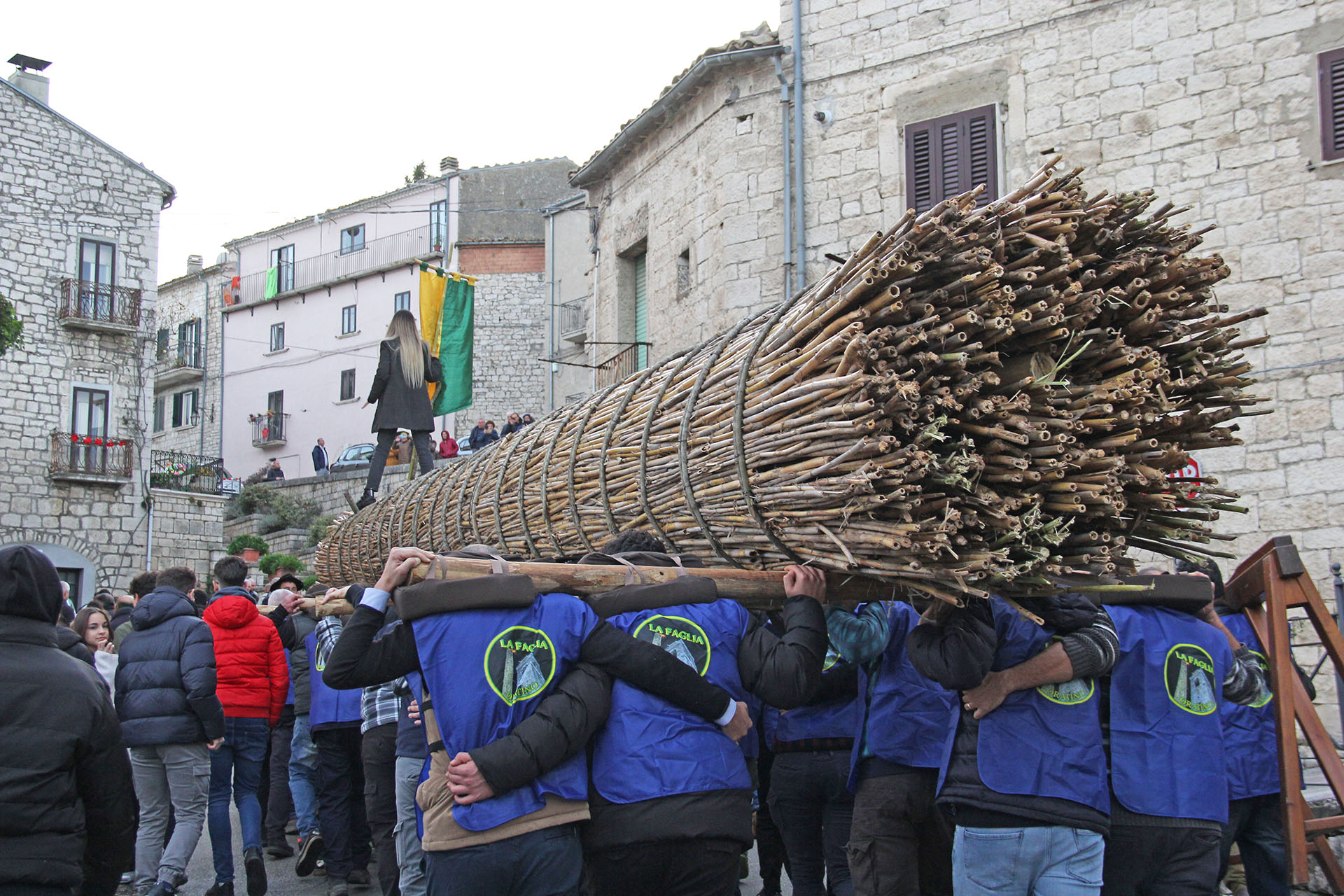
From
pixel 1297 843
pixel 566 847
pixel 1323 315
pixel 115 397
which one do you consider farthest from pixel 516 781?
pixel 115 397

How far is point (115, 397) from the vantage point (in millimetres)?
23969

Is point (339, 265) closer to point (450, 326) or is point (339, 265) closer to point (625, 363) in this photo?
point (450, 326)

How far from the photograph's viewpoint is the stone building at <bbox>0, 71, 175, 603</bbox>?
2275cm

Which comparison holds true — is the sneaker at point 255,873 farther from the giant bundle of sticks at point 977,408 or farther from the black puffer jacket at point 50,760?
the giant bundle of sticks at point 977,408

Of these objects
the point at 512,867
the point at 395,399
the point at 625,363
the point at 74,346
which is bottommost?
the point at 512,867

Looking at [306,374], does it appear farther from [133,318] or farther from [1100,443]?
[1100,443]

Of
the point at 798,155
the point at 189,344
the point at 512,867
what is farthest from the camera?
the point at 189,344

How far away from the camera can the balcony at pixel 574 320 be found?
25094 mm

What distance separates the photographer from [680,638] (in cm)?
344

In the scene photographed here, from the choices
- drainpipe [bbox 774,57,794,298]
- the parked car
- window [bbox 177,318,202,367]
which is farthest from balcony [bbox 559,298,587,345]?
window [bbox 177,318,202,367]

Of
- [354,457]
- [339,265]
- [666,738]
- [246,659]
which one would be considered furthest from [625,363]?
[339,265]

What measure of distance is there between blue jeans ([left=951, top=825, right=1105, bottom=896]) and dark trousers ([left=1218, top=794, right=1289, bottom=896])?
1.42 m

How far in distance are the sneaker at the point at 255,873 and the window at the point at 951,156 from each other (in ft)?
29.1

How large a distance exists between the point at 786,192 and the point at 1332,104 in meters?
5.34
